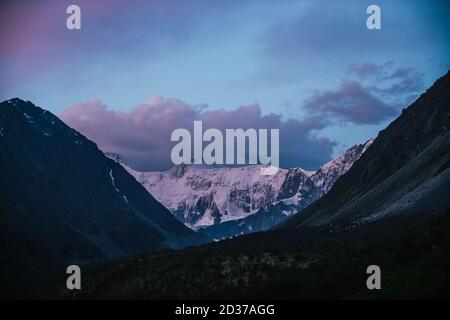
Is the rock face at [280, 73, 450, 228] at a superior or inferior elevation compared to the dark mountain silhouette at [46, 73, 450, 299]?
superior

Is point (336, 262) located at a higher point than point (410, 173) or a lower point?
lower

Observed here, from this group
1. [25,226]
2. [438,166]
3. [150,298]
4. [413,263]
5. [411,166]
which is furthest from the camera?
[25,226]

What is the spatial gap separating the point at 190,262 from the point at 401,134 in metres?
115

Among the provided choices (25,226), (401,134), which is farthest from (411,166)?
(25,226)

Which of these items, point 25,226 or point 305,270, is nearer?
point 305,270

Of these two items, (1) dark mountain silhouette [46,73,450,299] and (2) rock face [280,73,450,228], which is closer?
(1) dark mountain silhouette [46,73,450,299]

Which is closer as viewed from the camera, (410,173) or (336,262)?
(336,262)

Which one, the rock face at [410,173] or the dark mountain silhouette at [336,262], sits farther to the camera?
the rock face at [410,173]

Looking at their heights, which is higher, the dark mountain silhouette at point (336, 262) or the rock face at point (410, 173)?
the rock face at point (410, 173)

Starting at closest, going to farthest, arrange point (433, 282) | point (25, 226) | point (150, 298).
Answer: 1. point (433, 282)
2. point (150, 298)
3. point (25, 226)

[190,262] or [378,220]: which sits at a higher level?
[378,220]
